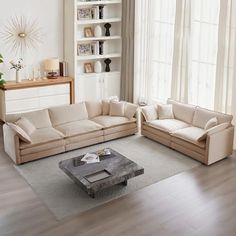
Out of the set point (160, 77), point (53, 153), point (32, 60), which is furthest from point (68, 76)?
point (53, 153)

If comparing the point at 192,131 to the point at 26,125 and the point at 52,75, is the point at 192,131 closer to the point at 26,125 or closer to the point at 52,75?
the point at 26,125

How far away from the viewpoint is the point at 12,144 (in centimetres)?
668

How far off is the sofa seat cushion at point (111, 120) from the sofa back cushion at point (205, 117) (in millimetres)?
1230

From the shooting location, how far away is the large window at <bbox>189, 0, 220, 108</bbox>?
305 inches

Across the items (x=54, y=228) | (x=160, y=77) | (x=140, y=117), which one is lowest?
(x=54, y=228)

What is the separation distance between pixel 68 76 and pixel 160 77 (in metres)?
2.05

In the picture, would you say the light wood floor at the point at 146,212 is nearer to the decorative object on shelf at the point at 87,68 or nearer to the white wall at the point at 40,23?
the white wall at the point at 40,23

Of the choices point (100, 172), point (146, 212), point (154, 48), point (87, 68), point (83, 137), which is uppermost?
point (154, 48)

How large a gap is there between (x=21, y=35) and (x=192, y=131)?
162 inches

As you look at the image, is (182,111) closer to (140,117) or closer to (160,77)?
(140,117)

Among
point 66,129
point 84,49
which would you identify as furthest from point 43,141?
point 84,49

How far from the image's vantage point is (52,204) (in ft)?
18.2

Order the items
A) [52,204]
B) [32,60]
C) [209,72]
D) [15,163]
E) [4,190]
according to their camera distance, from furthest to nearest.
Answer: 1. [32,60]
2. [209,72]
3. [15,163]
4. [4,190]
5. [52,204]

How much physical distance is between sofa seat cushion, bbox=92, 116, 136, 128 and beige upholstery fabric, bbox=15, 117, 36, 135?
4.19 ft
